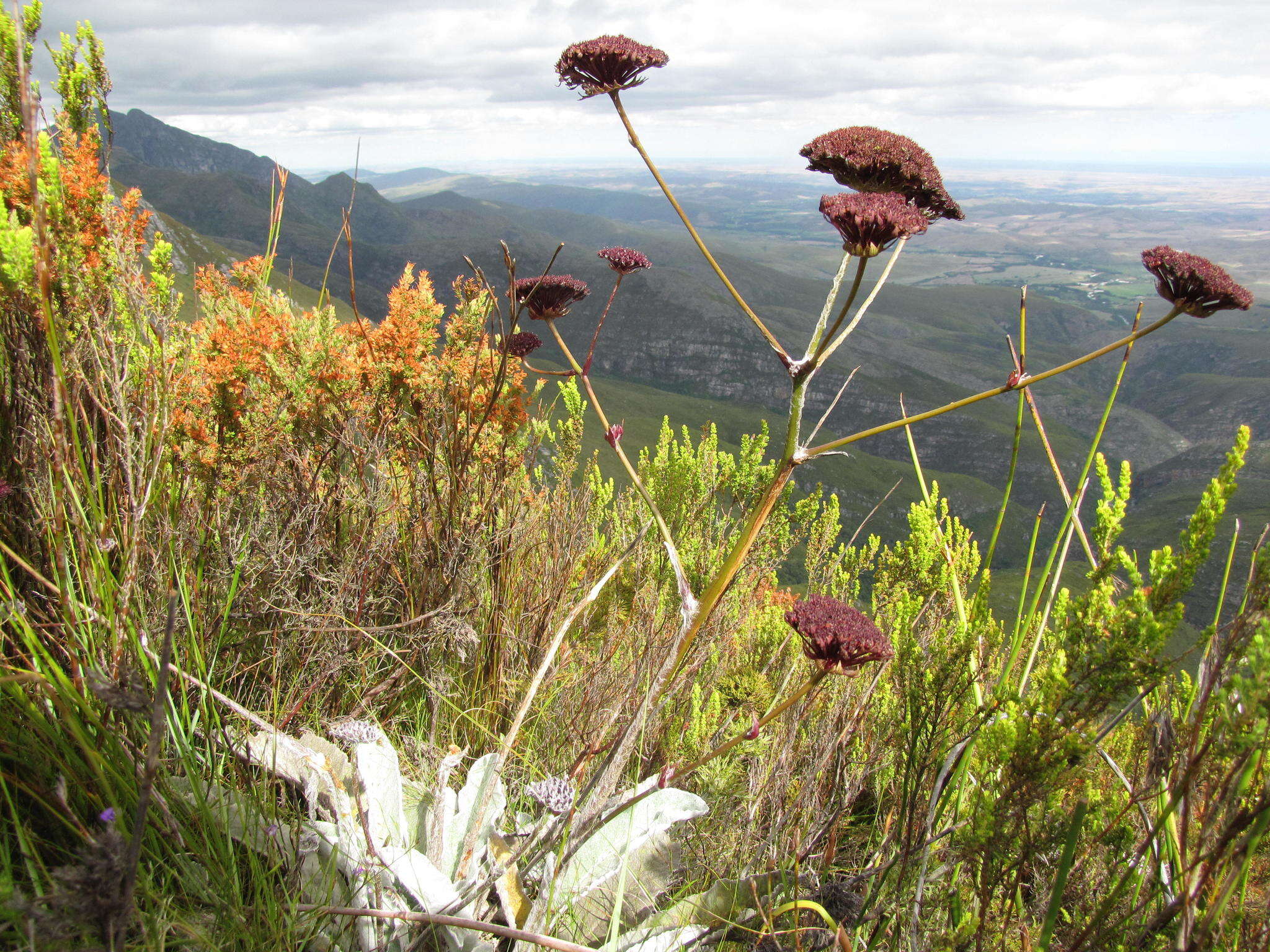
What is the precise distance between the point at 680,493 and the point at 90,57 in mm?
3488

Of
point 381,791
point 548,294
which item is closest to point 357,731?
point 381,791

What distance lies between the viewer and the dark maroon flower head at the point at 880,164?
148 centimetres

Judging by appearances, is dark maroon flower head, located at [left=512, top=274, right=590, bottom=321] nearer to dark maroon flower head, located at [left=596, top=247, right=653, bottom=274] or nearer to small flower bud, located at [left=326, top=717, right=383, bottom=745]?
dark maroon flower head, located at [left=596, top=247, right=653, bottom=274]

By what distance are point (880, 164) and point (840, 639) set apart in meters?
0.97

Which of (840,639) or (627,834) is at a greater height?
(840,639)

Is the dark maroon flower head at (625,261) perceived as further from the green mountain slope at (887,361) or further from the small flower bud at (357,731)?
the green mountain slope at (887,361)

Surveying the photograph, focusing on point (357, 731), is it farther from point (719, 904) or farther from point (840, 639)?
point (840, 639)

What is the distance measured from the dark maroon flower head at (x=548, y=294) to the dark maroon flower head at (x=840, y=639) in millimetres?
1061

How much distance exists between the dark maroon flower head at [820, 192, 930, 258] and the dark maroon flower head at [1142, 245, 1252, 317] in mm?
481

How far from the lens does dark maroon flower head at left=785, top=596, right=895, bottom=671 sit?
1317 millimetres

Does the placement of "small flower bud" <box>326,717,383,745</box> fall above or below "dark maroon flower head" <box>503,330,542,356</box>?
below

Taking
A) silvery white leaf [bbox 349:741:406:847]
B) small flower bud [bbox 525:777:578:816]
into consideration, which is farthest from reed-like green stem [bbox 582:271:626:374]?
silvery white leaf [bbox 349:741:406:847]

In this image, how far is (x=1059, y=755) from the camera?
3.87ft

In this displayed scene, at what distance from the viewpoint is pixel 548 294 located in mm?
2092
